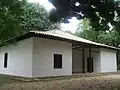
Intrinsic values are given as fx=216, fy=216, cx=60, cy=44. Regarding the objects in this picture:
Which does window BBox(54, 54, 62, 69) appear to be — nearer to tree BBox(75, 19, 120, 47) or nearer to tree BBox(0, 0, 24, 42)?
tree BBox(0, 0, 24, 42)

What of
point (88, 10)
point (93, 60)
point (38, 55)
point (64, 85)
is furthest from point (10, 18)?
point (93, 60)

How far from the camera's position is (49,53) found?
52.6 ft

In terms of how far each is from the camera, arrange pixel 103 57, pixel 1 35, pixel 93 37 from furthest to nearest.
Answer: pixel 93 37 → pixel 103 57 → pixel 1 35

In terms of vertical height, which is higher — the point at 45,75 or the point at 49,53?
the point at 49,53

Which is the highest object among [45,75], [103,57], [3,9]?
[3,9]

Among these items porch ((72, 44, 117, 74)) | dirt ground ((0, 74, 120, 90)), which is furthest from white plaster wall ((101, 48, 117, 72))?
dirt ground ((0, 74, 120, 90))

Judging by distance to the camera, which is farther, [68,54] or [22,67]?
[68,54]

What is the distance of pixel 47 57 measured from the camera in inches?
625

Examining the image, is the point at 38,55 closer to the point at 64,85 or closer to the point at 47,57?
the point at 47,57

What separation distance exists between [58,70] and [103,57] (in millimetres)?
7718

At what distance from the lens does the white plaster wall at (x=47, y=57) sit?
15.2 meters

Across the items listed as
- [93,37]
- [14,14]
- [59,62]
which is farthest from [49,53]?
[93,37]

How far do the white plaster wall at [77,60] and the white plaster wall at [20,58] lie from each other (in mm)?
8027

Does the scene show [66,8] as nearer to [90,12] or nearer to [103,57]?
[90,12]
